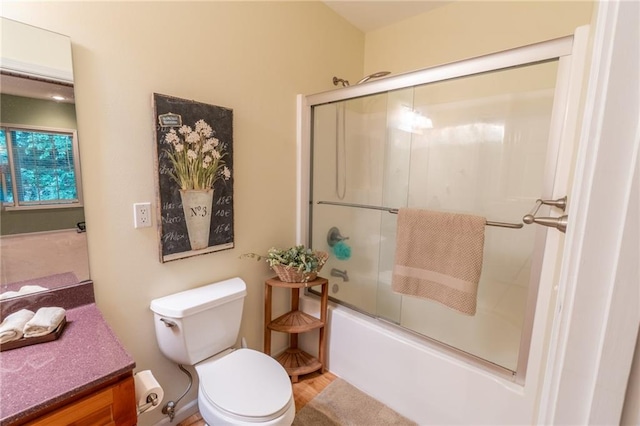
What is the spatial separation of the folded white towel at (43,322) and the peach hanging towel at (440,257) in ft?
4.95

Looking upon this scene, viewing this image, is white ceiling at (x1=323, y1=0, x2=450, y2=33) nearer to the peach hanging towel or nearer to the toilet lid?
the peach hanging towel

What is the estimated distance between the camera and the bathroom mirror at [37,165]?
39.4 inches

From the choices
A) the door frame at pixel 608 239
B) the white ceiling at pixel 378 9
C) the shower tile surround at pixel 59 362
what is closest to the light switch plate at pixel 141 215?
the shower tile surround at pixel 59 362

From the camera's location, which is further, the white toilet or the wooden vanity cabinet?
the white toilet

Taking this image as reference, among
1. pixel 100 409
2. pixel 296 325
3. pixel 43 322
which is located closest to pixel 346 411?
pixel 296 325

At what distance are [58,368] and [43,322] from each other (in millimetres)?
246

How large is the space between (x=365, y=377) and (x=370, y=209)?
3.76 ft

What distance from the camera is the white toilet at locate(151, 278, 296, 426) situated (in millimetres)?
1151

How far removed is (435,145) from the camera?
2107mm

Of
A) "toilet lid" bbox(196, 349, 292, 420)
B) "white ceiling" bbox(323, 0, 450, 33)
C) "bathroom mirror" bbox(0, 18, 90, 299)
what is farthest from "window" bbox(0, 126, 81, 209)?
"white ceiling" bbox(323, 0, 450, 33)

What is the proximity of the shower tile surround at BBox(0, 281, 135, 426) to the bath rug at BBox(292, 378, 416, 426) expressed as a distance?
113cm

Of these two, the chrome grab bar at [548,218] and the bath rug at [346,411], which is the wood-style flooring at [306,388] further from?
the chrome grab bar at [548,218]

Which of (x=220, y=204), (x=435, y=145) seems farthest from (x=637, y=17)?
(x=435, y=145)

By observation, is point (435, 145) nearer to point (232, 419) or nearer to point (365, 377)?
point (365, 377)
